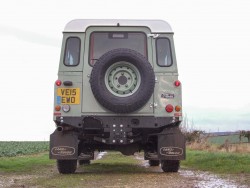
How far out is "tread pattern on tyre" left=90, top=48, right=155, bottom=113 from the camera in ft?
36.3

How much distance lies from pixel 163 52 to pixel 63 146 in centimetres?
313

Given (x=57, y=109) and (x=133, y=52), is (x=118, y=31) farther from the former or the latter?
(x=57, y=109)

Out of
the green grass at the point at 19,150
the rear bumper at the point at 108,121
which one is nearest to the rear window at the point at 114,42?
the rear bumper at the point at 108,121

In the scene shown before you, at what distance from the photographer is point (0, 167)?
15.0m

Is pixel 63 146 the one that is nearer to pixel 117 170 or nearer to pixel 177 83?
pixel 117 170

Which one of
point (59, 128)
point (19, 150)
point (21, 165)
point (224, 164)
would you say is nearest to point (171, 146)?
point (59, 128)

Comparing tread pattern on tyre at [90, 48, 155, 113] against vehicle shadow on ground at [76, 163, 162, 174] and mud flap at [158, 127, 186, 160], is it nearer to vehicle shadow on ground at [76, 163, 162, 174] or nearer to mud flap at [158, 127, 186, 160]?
mud flap at [158, 127, 186, 160]

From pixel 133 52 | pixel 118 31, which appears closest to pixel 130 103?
pixel 133 52

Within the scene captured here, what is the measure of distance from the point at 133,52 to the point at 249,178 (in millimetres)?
3578

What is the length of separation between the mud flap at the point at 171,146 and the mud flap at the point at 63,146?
192 cm

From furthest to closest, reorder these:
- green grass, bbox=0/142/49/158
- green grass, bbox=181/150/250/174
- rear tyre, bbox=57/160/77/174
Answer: green grass, bbox=0/142/49/158, green grass, bbox=181/150/250/174, rear tyre, bbox=57/160/77/174

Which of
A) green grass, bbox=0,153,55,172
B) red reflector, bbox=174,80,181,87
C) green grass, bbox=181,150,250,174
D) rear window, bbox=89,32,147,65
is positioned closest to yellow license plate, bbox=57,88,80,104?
rear window, bbox=89,32,147,65

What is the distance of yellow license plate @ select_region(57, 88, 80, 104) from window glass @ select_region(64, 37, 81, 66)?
645mm

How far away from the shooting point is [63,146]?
1152cm
